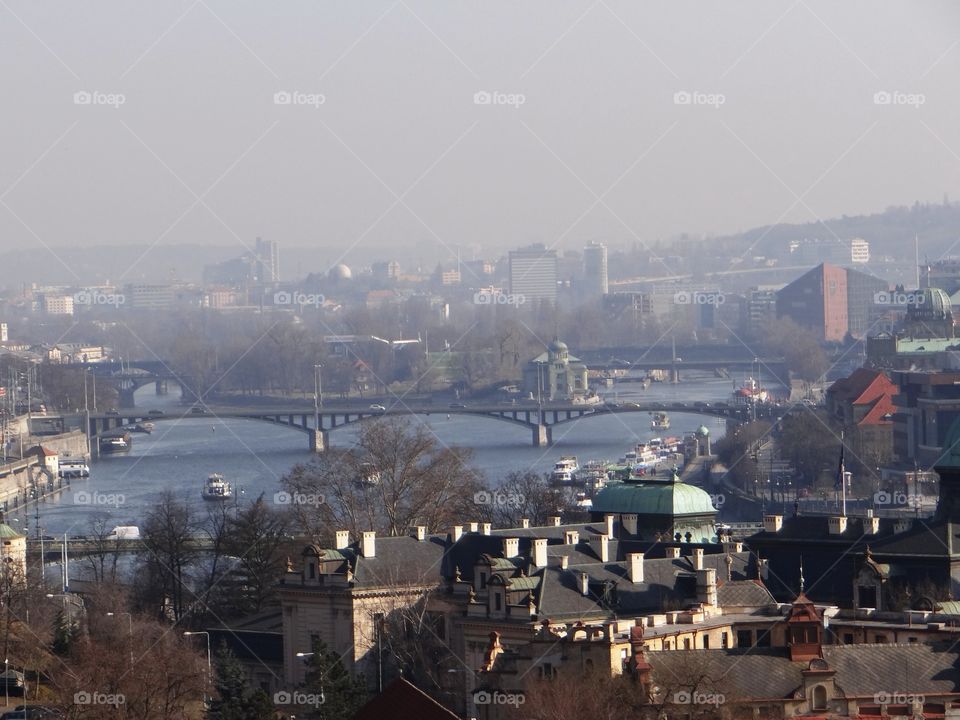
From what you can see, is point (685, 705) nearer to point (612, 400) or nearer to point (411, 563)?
point (411, 563)

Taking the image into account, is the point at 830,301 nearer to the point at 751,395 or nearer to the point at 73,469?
the point at 751,395

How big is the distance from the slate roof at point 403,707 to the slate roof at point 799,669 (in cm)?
154

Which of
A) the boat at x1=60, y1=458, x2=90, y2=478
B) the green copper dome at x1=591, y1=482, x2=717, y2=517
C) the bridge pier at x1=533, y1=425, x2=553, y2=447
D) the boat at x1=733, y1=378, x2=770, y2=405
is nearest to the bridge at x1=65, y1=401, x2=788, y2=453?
the bridge pier at x1=533, y1=425, x2=553, y2=447

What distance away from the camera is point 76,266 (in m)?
149

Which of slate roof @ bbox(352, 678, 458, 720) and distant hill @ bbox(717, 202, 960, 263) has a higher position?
distant hill @ bbox(717, 202, 960, 263)

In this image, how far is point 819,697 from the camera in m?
15.5

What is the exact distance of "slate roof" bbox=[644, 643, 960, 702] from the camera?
604 inches

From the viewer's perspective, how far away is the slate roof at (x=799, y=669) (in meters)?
15.4

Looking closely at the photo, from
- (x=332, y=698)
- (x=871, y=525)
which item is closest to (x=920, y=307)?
(x=871, y=525)

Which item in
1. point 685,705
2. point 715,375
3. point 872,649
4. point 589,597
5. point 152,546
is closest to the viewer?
point 685,705

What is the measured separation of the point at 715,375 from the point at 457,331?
18.5 metres

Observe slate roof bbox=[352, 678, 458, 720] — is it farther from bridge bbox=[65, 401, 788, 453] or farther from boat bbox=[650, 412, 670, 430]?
boat bbox=[650, 412, 670, 430]

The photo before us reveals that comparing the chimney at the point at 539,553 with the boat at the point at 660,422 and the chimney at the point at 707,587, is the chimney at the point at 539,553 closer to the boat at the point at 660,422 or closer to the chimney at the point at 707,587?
the chimney at the point at 707,587

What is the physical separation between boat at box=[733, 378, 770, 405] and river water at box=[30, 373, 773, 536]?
851 mm
